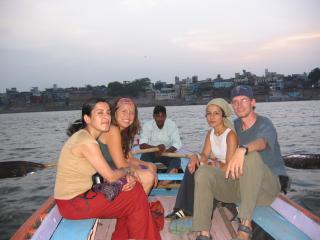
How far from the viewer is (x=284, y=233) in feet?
11.1

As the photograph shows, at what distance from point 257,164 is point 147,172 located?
4.62 ft

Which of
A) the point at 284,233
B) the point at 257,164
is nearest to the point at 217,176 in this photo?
the point at 257,164

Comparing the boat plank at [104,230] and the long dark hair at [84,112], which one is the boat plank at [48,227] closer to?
the boat plank at [104,230]

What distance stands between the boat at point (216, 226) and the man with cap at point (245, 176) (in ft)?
0.68

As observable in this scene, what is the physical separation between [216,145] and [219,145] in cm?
6

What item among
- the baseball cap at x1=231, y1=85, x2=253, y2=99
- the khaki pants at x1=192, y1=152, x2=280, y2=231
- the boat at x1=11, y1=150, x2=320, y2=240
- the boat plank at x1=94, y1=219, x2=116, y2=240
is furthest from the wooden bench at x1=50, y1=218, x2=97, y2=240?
the baseball cap at x1=231, y1=85, x2=253, y2=99

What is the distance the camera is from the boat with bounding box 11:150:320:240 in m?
3.27

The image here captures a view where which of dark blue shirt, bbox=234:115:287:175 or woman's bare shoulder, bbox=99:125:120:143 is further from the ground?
woman's bare shoulder, bbox=99:125:120:143

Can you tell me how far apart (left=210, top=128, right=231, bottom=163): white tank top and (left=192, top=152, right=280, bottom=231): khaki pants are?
0.58 m

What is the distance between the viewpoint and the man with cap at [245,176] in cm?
335

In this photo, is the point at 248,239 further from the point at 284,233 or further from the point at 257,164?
the point at 257,164

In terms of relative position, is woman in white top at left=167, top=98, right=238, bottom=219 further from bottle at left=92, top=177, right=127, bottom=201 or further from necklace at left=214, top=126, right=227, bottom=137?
bottle at left=92, top=177, right=127, bottom=201

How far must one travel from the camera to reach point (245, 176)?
3.39m

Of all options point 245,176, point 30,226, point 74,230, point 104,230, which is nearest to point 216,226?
point 245,176
